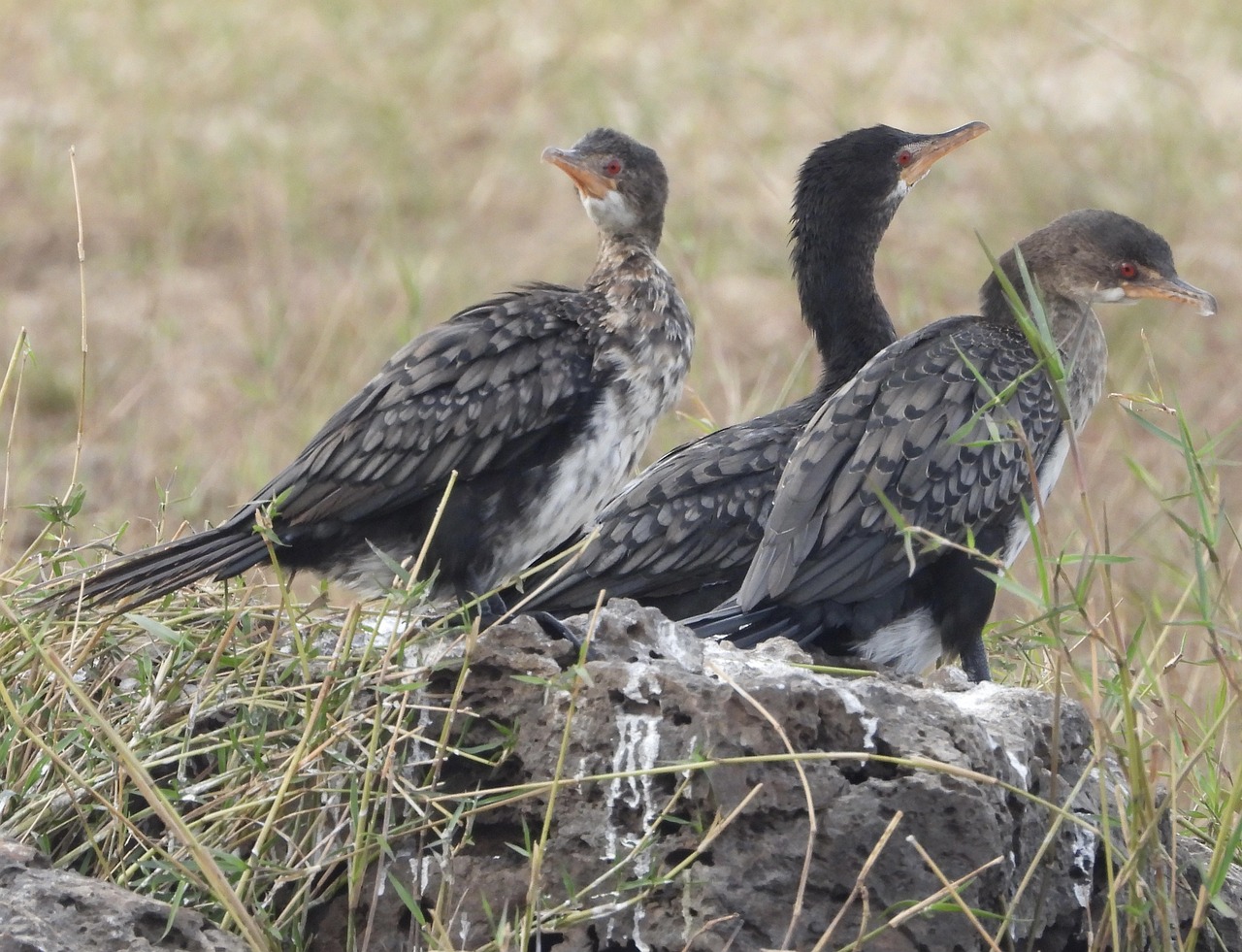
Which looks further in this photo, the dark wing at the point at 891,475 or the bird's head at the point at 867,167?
the bird's head at the point at 867,167

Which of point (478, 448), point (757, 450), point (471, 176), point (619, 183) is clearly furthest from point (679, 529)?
point (471, 176)

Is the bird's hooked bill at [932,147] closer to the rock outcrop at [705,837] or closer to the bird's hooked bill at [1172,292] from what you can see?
the bird's hooked bill at [1172,292]

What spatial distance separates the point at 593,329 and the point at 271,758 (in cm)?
165

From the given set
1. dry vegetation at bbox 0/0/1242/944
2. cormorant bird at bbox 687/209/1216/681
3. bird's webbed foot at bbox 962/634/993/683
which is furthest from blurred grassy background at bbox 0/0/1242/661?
bird's webbed foot at bbox 962/634/993/683

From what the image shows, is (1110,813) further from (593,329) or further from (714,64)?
(714,64)

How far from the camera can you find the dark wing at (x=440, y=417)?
400 centimetres

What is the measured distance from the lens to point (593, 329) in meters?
4.27

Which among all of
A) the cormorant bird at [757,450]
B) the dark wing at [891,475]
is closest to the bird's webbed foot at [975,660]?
the dark wing at [891,475]

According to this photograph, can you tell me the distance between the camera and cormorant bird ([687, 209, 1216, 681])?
12.8 ft

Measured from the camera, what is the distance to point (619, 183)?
15.8 feet

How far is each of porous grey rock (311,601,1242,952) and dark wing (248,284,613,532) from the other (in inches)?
44.9

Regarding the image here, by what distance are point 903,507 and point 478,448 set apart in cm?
92

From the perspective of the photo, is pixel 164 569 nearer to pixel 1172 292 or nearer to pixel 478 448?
pixel 478 448

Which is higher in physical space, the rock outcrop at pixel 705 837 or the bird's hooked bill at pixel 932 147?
the bird's hooked bill at pixel 932 147
